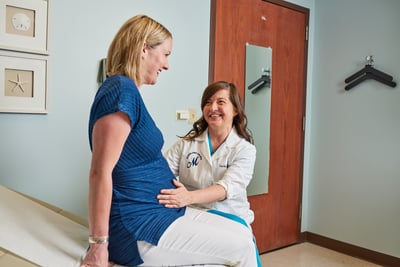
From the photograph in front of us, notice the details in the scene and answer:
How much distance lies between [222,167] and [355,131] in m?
1.82

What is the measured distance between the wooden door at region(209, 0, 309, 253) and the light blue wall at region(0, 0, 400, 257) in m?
0.12

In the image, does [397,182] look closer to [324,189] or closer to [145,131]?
[324,189]

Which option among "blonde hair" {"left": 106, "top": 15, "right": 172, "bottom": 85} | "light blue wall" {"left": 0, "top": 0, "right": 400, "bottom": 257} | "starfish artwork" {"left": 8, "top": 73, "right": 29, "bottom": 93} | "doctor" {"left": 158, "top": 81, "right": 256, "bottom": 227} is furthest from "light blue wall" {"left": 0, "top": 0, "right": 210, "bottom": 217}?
"blonde hair" {"left": 106, "top": 15, "right": 172, "bottom": 85}

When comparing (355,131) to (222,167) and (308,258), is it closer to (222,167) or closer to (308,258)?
(308,258)

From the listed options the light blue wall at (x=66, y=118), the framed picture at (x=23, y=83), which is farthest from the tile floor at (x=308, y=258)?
the framed picture at (x=23, y=83)

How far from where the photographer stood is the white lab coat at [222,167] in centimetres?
162

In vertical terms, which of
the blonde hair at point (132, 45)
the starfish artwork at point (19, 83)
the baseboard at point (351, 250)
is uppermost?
the blonde hair at point (132, 45)

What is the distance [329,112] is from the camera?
10.7ft

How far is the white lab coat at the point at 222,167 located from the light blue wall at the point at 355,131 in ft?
5.38

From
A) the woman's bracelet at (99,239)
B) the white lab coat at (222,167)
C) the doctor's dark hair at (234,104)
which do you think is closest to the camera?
the woman's bracelet at (99,239)

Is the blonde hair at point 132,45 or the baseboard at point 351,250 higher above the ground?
the blonde hair at point 132,45

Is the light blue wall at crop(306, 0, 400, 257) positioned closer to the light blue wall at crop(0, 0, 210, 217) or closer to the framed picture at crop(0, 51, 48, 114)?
the light blue wall at crop(0, 0, 210, 217)

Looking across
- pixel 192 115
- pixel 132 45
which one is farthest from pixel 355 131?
pixel 132 45

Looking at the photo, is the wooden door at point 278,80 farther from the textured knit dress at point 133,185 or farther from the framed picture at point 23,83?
the textured knit dress at point 133,185
